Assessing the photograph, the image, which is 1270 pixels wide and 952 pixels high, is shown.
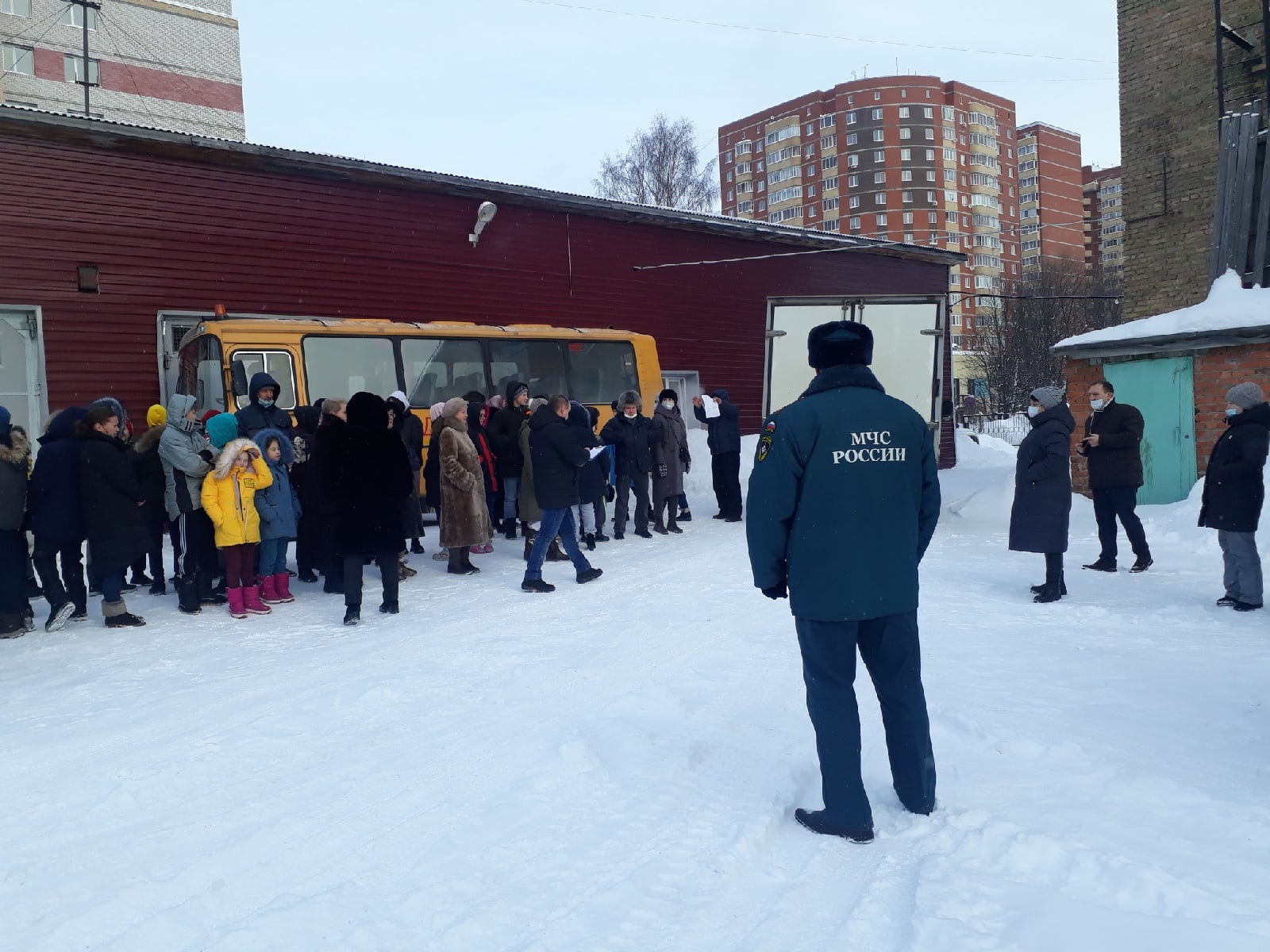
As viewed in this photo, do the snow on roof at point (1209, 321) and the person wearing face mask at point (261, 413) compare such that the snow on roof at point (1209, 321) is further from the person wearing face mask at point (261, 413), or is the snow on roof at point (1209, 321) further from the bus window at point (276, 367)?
the bus window at point (276, 367)

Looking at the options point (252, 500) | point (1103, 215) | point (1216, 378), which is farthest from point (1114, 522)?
point (1103, 215)

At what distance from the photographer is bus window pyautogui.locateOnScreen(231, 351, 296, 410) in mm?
12797

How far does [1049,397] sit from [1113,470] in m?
1.64

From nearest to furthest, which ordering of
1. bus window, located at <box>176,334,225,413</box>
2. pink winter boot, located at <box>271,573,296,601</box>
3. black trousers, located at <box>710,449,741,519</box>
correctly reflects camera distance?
pink winter boot, located at <box>271,573,296,601</box>, bus window, located at <box>176,334,225,413</box>, black trousers, located at <box>710,449,741,519</box>

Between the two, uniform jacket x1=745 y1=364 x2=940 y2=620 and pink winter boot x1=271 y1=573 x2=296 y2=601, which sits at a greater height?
uniform jacket x1=745 y1=364 x2=940 y2=620

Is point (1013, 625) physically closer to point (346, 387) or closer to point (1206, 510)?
point (1206, 510)

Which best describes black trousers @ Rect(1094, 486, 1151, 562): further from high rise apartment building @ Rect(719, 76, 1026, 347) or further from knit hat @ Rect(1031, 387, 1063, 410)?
high rise apartment building @ Rect(719, 76, 1026, 347)

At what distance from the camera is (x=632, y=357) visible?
56.5 feet

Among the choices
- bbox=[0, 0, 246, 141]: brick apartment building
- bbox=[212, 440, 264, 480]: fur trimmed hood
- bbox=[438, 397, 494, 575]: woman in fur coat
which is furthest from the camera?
bbox=[0, 0, 246, 141]: brick apartment building

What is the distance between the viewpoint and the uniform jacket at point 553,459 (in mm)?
8438

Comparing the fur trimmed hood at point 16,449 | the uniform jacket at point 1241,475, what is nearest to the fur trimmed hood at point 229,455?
the fur trimmed hood at point 16,449

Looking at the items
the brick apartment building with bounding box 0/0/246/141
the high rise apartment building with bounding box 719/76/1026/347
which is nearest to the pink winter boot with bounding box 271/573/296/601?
the brick apartment building with bounding box 0/0/246/141

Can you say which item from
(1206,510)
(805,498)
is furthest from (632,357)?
(805,498)

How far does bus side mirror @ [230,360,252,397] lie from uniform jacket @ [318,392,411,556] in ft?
19.8
